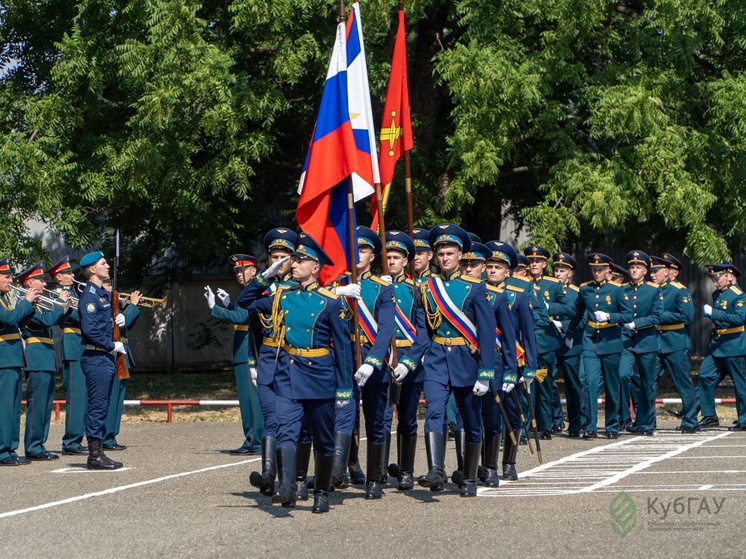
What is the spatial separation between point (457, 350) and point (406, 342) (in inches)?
20.6

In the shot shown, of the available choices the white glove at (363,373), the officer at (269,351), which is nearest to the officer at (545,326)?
the officer at (269,351)

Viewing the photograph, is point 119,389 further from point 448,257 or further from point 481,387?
point 481,387

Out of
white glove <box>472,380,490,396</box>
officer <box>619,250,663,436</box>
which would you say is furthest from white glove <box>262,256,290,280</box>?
officer <box>619,250,663,436</box>

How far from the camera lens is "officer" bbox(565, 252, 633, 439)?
14086 millimetres

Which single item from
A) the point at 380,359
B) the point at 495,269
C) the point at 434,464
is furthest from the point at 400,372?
the point at 495,269

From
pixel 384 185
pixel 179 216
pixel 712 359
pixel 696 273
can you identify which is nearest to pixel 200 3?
pixel 179 216

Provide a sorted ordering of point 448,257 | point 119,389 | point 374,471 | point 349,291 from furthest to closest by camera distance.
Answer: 1. point 119,389
2. point 448,257
3. point 374,471
4. point 349,291

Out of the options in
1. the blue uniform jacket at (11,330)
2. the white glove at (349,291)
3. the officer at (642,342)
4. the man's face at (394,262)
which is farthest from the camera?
the officer at (642,342)

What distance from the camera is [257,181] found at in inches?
850

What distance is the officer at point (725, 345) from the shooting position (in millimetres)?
14758

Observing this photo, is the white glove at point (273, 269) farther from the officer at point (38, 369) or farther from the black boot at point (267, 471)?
the officer at point (38, 369)

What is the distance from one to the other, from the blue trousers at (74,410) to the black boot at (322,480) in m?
5.21

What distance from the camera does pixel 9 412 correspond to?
12.0 metres

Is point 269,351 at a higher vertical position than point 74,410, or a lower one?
higher
